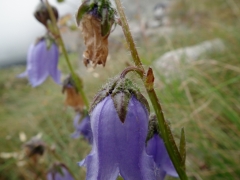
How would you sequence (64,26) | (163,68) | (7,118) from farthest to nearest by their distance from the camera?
(7,118) → (163,68) → (64,26)

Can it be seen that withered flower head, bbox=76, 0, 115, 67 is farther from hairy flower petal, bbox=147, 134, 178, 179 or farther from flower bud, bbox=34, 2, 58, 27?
flower bud, bbox=34, 2, 58, 27

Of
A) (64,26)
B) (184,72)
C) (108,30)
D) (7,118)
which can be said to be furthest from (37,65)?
(7,118)

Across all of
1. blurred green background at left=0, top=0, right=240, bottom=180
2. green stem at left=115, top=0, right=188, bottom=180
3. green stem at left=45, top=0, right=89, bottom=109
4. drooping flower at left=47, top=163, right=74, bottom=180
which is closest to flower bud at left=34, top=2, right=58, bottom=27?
green stem at left=45, top=0, right=89, bottom=109

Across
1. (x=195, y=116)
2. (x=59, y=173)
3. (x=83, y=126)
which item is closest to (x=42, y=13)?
(x=83, y=126)

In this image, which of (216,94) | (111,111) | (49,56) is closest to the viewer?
(111,111)

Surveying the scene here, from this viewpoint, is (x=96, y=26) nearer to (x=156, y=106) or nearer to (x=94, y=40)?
(x=94, y=40)

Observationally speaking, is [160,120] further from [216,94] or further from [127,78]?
[216,94]

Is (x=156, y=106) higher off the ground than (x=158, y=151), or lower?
higher
